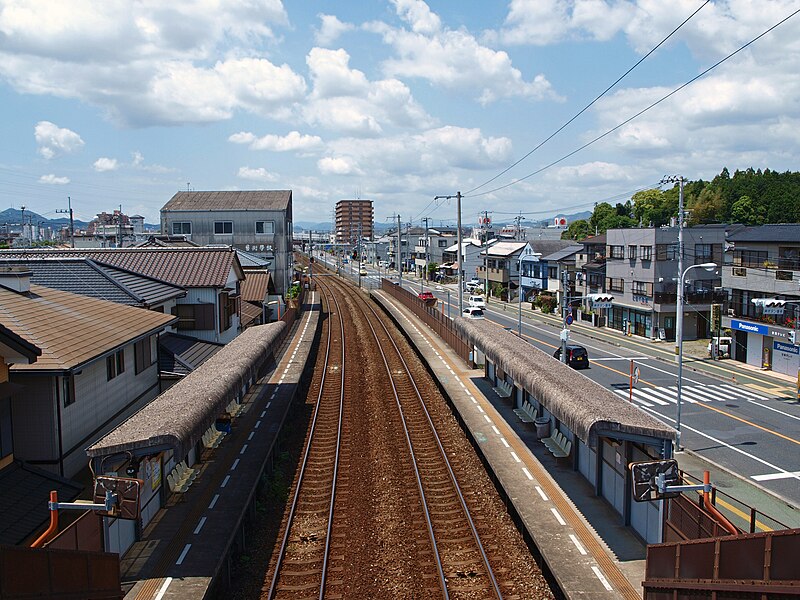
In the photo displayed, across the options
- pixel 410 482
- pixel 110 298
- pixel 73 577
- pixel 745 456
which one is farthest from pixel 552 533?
pixel 110 298

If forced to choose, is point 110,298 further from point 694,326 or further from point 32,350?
point 694,326

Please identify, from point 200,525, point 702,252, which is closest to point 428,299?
point 702,252

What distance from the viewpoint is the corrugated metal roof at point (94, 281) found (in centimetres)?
2080

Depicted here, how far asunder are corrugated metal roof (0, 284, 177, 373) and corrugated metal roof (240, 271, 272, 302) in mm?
21363

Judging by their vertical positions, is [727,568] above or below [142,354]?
below

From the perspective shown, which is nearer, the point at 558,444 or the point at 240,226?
the point at 558,444

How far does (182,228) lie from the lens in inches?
2376

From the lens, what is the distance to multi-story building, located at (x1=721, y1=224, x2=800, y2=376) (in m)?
33.4

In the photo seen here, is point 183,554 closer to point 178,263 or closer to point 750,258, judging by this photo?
point 178,263

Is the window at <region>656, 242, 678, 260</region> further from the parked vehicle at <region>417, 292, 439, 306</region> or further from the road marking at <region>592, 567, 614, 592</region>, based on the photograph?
the road marking at <region>592, 567, 614, 592</region>

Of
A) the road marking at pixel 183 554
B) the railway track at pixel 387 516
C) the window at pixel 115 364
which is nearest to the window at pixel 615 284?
the railway track at pixel 387 516

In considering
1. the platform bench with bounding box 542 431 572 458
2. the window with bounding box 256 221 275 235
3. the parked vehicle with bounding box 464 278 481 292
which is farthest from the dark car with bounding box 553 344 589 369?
the parked vehicle with bounding box 464 278 481 292

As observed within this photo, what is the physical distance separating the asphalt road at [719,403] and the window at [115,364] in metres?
17.6

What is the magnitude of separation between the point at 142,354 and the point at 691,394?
23.9 metres
